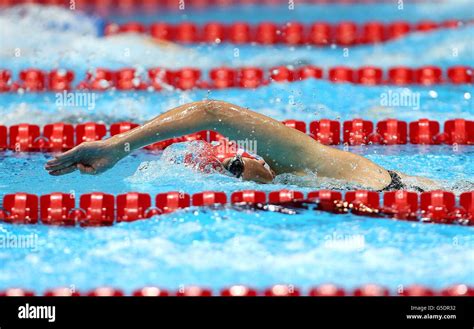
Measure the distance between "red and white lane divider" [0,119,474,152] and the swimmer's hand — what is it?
6.15ft

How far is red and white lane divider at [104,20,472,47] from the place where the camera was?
6.92 meters

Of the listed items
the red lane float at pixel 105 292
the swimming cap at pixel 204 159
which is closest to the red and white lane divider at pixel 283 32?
the swimming cap at pixel 204 159

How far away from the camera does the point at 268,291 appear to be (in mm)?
3213

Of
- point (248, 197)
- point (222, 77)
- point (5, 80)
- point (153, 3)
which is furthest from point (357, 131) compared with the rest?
point (153, 3)

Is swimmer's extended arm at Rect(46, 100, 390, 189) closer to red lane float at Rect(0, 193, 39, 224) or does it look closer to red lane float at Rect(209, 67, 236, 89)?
red lane float at Rect(0, 193, 39, 224)

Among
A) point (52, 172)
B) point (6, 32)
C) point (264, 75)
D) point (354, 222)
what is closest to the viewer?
point (52, 172)

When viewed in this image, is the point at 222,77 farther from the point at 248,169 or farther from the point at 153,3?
the point at 248,169

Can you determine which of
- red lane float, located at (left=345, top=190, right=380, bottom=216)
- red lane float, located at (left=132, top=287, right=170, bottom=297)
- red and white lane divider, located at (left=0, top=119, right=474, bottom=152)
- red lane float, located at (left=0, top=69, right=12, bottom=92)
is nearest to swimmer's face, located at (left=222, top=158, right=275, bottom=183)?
red lane float, located at (left=345, top=190, right=380, bottom=216)

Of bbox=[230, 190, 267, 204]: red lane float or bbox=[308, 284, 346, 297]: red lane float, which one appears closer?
bbox=[308, 284, 346, 297]: red lane float

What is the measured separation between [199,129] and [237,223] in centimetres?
52
